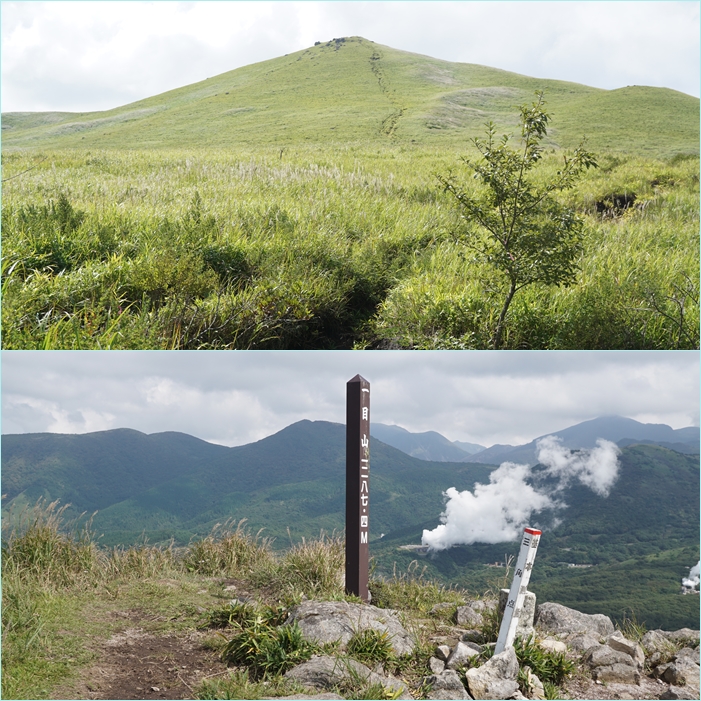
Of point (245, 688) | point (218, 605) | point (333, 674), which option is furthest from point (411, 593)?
point (245, 688)

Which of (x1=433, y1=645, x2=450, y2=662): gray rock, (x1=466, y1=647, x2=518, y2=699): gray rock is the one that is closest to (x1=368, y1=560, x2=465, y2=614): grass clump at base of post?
(x1=433, y1=645, x2=450, y2=662): gray rock

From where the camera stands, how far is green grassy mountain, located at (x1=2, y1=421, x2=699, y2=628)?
1087 centimetres

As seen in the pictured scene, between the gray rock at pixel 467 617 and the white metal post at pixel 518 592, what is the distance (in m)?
1.43

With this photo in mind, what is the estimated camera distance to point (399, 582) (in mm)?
8109

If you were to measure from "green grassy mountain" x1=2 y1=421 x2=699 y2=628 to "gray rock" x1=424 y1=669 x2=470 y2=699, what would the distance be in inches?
130

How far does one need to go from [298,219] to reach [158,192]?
258 centimetres

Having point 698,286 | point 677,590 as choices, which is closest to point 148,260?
point 698,286

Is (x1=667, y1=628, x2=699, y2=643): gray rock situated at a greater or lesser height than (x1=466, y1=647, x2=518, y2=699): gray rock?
lesser

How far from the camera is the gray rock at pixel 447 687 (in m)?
4.84

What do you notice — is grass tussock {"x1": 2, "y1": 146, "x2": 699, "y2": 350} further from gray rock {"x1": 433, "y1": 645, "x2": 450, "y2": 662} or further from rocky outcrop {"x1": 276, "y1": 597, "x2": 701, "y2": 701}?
gray rock {"x1": 433, "y1": 645, "x2": 450, "y2": 662}

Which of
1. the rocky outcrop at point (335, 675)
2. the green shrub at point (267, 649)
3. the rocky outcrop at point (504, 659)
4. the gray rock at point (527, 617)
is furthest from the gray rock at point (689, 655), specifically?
the green shrub at point (267, 649)

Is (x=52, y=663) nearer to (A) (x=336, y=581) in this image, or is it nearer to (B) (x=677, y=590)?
(A) (x=336, y=581)

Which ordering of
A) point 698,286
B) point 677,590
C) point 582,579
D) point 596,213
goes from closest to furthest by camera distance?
point 698,286, point 677,590, point 596,213, point 582,579

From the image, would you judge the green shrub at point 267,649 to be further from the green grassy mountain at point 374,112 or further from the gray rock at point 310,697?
the green grassy mountain at point 374,112
